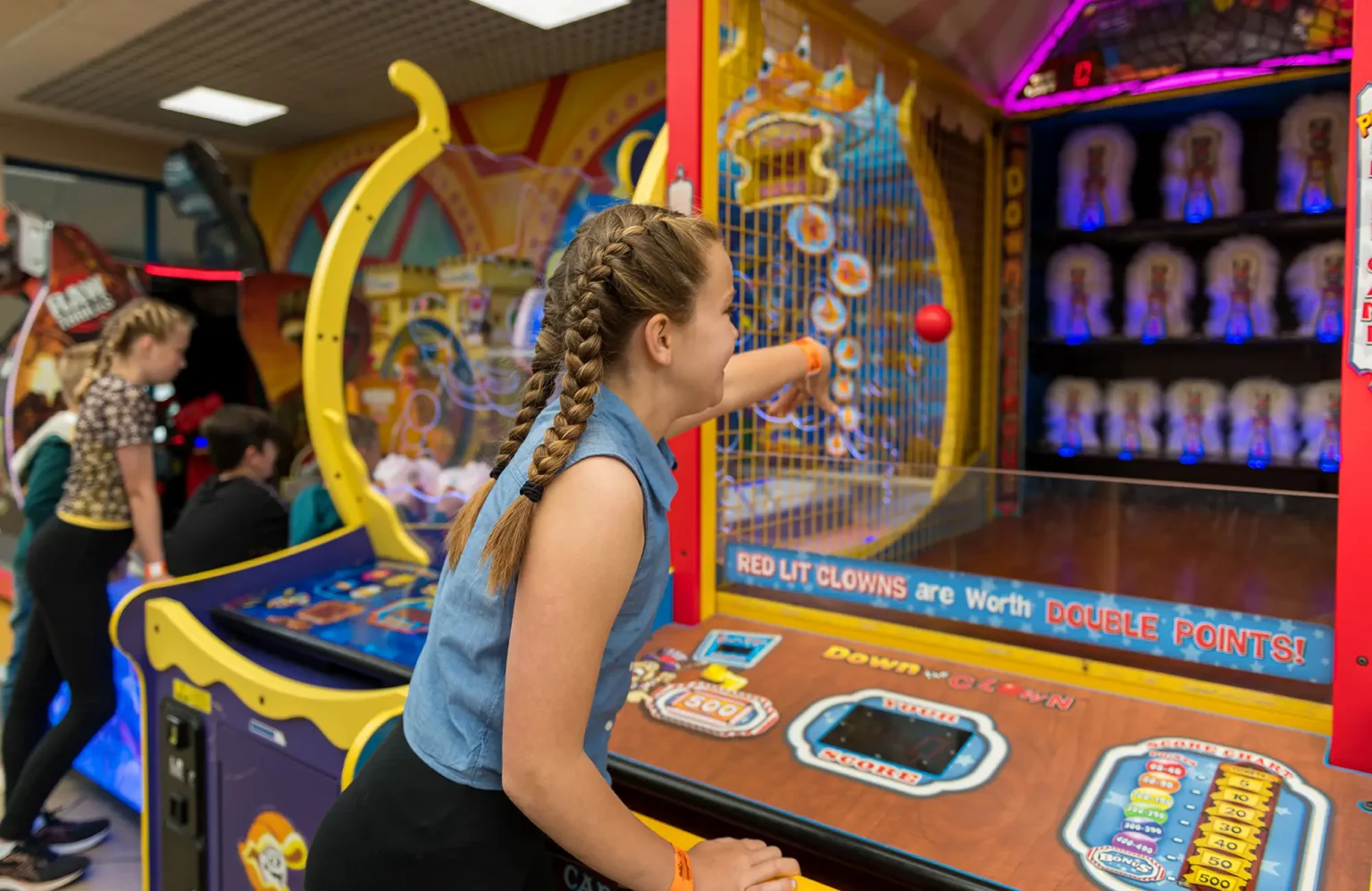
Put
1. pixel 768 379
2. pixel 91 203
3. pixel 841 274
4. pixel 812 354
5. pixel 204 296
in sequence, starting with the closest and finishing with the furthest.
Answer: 1. pixel 768 379
2. pixel 812 354
3. pixel 841 274
4. pixel 204 296
5. pixel 91 203

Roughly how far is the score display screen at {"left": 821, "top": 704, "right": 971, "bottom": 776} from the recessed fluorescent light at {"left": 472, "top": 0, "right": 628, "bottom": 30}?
137 inches

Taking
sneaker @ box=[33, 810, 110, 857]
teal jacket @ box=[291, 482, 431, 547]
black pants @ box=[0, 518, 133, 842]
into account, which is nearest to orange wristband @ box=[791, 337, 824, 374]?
teal jacket @ box=[291, 482, 431, 547]

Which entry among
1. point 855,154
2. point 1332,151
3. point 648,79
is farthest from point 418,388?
point 1332,151

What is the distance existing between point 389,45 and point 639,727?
161 inches

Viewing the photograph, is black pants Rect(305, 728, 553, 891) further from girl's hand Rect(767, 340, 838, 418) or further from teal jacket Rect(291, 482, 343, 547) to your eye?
teal jacket Rect(291, 482, 343, 547)

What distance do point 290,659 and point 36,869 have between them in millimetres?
1276

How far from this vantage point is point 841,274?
2.22 m

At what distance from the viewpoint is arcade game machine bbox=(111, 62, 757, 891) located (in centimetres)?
161

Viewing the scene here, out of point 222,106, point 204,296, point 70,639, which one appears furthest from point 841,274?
point 222,106

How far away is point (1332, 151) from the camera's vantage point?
3088mm

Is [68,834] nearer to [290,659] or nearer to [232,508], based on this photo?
[232,508]

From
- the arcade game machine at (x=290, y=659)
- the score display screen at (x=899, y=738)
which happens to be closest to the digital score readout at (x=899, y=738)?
the score display screen at (x=899, y=738)

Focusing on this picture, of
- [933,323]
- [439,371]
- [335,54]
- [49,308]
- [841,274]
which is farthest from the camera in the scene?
[335,54]

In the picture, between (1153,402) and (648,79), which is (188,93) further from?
(1153,402)
